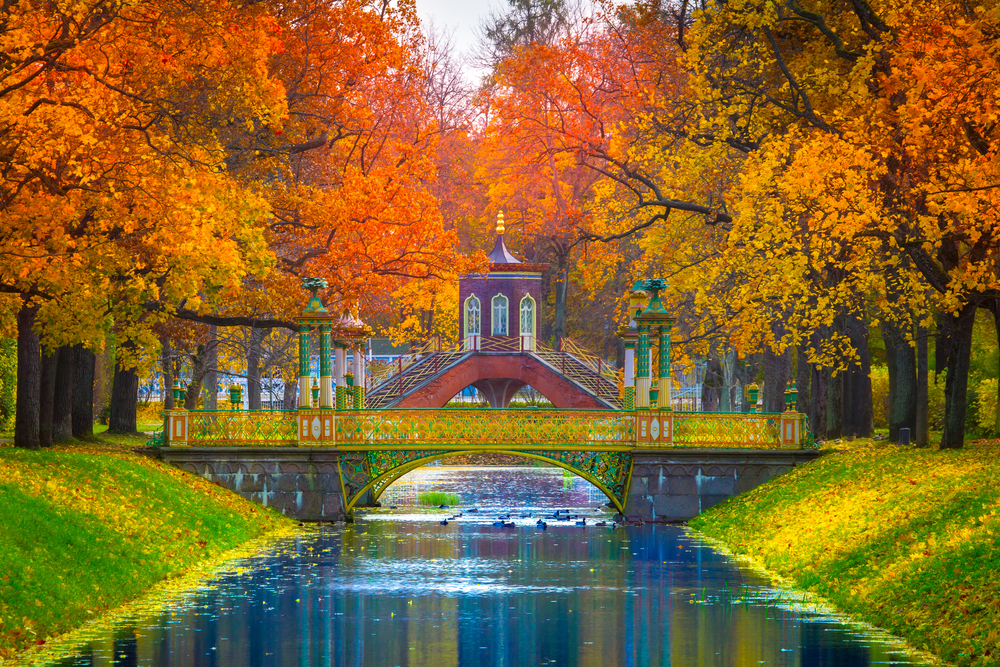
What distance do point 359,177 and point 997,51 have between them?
57.0 ft

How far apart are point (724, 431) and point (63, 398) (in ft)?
46.6

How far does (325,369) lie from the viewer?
28.2 meters

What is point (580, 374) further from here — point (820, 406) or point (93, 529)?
point (93, 529)

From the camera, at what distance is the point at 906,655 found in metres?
13.2

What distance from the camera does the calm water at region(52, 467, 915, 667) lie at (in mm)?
13367

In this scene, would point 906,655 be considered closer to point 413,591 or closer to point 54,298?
point 413,591

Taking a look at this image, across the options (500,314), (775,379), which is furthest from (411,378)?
(775,379)

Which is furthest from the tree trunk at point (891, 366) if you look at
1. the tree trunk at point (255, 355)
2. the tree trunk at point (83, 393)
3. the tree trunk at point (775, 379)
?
the tree trunk at point (255, 355)

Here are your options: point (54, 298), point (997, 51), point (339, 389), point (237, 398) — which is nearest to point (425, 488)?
point (339, 389)

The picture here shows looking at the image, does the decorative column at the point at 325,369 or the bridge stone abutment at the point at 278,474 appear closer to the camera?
the bridge stone abutment at the point at 278,474

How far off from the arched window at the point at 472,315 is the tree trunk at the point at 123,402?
57.1 ft

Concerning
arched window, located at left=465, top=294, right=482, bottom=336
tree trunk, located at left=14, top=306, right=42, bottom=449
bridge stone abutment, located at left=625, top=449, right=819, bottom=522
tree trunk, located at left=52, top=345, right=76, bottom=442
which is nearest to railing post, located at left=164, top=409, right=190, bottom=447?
tree trunk, located at left=52, top=345, right=76, bottom=442

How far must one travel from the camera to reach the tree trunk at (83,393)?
2977 centimetres

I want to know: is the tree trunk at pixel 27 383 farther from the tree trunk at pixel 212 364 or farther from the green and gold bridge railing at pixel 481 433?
the tree trunk at pixel 212 364
